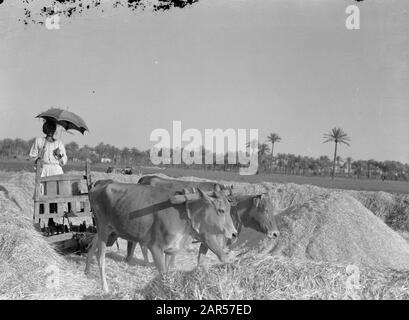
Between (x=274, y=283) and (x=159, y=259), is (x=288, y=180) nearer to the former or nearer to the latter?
(x=159, y=259)

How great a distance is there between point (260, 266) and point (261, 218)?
4.14m

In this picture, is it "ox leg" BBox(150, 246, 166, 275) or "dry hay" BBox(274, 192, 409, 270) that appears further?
"dry hay" BBox(274, 192, 409, 270)

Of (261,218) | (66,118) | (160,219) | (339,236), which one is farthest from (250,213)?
(66,118)

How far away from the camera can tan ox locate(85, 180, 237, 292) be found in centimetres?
695

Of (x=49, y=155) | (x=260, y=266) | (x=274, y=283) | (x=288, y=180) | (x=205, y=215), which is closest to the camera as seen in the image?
(x=274, y=283)

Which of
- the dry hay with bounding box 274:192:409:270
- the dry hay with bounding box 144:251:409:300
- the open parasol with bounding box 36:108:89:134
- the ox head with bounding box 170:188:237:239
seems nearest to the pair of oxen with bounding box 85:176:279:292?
the ox head with bounding box 170:188:237:239

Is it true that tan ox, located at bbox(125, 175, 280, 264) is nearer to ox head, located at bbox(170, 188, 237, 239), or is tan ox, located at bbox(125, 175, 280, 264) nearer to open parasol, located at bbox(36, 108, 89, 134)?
open parasol, located at bbox(36, 108, 89, 134)

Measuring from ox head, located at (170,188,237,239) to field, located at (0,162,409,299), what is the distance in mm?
494

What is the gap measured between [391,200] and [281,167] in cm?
7141

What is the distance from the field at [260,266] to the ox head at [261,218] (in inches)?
42.2

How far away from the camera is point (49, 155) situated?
Answer: 33.2 ft
